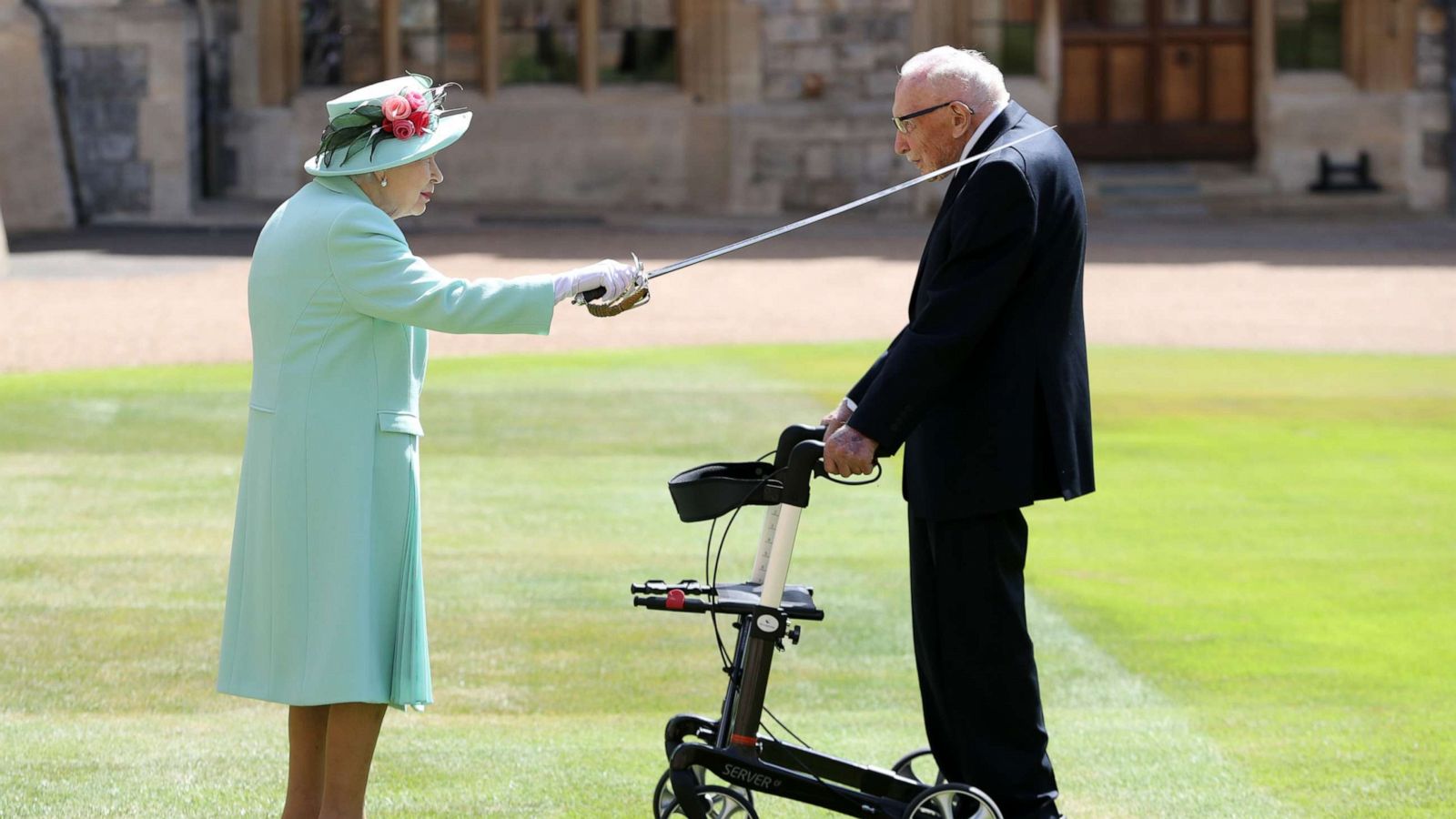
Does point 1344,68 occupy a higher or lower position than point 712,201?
higher

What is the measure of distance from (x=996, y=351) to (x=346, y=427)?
1324mm

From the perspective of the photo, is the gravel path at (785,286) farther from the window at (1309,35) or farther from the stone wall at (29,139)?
the window at (1309,35)

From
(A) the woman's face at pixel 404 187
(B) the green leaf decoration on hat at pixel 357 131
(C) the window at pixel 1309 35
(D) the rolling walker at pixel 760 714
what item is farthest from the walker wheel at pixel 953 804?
(C) the window at pixel 1309 35

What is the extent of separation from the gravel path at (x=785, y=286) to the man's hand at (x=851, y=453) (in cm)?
1035

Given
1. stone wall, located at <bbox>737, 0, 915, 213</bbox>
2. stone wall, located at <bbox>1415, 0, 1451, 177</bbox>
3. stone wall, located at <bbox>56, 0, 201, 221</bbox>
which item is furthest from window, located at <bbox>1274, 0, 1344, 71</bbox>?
stone wall, located at <bbox>56, 0, 201, 221</bbox>

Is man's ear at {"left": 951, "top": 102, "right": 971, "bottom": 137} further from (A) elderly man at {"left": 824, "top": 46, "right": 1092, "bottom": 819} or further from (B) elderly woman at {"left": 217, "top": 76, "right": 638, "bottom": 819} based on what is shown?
(B) elderly woman at {"left": 217, "top": 76, "right": 638, "bottom": 819}

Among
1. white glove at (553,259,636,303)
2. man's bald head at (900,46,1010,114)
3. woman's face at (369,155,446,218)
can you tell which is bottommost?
white glove at (553,259,636,303)

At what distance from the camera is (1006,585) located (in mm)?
4152

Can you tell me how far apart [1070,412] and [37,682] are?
341 cm

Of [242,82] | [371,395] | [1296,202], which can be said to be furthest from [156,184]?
[371,395]

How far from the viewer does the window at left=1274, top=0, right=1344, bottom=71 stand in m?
23.4

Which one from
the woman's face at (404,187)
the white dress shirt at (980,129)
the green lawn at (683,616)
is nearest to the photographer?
the woman's face at (404,187)

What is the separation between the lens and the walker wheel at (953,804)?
13.1 feet

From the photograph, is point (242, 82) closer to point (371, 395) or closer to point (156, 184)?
point (156, 184)
